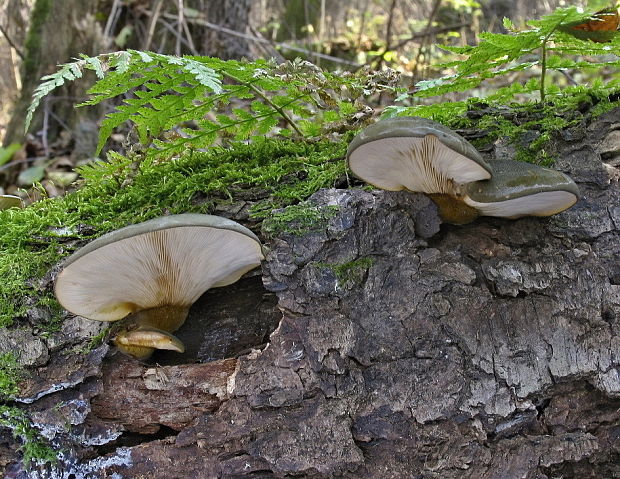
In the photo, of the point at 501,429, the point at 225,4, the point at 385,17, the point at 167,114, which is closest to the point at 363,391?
the point at 501,429

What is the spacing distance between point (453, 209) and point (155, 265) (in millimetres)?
1426

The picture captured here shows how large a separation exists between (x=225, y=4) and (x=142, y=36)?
1.47 m

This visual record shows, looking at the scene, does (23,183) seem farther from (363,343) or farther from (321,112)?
(363,343)

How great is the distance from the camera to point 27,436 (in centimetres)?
228

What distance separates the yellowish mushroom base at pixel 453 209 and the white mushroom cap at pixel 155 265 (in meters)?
0.90

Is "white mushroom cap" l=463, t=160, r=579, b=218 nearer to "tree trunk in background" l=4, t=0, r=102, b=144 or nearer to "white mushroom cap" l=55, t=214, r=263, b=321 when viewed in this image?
"white mushroom cap" l=55, t=214, r=263, b=321

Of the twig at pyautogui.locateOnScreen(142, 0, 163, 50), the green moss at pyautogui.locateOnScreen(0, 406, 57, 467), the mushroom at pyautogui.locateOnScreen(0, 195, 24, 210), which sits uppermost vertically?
the twig at pyautogui.locateOnScreen(142, 0, 163, 50)

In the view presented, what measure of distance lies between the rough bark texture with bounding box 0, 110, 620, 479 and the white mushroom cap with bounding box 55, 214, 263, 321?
22 centimetres

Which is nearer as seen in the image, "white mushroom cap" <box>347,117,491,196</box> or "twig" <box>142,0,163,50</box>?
"white mushroom cap" <box>347,117,491,196</box>

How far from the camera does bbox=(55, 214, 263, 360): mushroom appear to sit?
2.14m

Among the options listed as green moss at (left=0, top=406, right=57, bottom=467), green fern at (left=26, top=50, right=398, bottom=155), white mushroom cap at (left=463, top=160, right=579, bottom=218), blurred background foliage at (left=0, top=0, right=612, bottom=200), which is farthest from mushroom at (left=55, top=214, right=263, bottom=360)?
blurred background foliage at (left=0, top=0, right=612, bottom=200)

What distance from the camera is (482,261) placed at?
2533mm

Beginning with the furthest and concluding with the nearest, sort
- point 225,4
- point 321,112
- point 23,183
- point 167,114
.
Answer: point 225,4, point 23,183, point 321,112, point 167,114

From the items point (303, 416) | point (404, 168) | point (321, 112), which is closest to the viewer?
point (303, 416)
